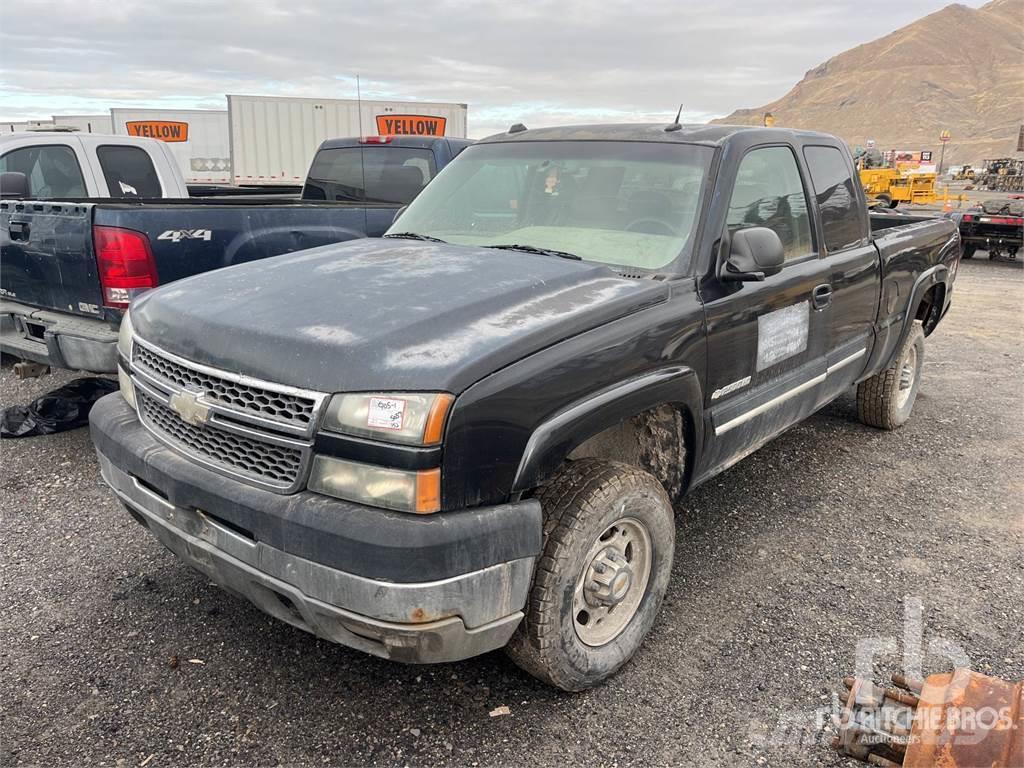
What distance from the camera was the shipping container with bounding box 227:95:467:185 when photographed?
704 inches

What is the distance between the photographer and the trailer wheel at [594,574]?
2486mm

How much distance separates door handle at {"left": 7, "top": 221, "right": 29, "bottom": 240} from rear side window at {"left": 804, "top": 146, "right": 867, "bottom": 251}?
4453 mm

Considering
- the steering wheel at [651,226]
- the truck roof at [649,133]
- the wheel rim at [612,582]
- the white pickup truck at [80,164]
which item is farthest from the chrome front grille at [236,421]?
the white pickup truck at [80,164]

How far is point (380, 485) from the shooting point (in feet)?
7.09

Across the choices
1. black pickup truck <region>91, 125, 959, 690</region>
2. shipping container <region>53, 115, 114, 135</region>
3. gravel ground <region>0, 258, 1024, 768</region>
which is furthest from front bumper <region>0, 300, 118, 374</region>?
shipping container <region>53, 115, 114, 135</region>

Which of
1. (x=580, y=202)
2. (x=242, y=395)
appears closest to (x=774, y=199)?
(x=580, y=202)

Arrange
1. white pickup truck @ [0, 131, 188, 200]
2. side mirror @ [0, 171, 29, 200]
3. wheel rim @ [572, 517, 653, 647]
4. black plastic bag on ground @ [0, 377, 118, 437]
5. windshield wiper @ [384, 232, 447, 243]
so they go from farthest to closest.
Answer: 1. white pickup truck @ [0, 131, 188, 200]
2. side mirror @ [0, 171, 29, 200]
3. black plastic bag on ground @ [0, 377, 118, 437]
4. windshield wiper @ [384, 232, 447, 243]
5. wheel rim @ [572, 517, 653, 647]

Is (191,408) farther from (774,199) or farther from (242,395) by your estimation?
(774,199)

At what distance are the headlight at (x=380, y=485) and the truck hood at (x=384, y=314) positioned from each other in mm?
225

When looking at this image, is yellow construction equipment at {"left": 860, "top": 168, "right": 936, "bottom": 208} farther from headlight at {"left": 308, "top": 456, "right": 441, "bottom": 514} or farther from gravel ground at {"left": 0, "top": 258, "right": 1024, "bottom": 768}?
headlight at {"left": 308, "top": 456, "right": 441, "bottom": 514}

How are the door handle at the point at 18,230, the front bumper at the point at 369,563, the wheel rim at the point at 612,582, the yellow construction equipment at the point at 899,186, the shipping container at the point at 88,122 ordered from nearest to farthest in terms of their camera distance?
the front bumper at the point at 369,563 → the wheel rim at the point at 612,582 → the door handle at the point at 18,230 → the shipping container at the point at 88,122 → the yellow construction equipment at the point at 899,186

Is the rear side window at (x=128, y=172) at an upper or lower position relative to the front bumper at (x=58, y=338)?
upper

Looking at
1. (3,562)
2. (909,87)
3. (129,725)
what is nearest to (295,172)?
(3,562)

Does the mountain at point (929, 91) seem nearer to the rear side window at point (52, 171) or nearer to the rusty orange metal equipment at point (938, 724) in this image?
the rear side window at point (52, 171)
